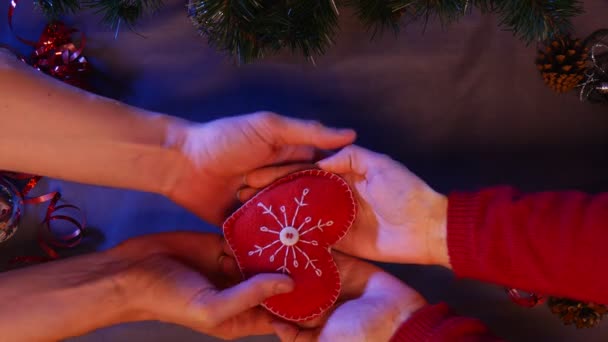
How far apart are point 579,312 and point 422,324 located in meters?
0.34

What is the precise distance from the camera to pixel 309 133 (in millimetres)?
872

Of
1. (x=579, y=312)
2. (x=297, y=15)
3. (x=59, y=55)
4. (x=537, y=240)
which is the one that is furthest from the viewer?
(x=59, y=55)

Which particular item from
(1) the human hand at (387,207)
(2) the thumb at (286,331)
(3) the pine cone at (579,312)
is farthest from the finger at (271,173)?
(3) the pine cone at (579,312)

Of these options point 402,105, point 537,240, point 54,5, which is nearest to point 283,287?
point 537,240

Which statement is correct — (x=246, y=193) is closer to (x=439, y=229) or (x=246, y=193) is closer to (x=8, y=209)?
(x=439, y=229)

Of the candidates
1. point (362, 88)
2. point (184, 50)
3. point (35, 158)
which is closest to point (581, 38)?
point (362, 88)

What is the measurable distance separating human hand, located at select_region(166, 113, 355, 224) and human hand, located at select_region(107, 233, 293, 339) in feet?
0.25

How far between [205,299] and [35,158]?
361 mm

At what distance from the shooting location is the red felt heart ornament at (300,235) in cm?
90

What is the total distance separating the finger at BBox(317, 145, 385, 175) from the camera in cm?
91

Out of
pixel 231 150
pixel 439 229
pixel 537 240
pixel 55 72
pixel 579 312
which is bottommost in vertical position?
pixel 579 312

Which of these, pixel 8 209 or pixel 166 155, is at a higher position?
pixel 8 209

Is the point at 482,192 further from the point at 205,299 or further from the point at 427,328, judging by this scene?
the point at 205,299

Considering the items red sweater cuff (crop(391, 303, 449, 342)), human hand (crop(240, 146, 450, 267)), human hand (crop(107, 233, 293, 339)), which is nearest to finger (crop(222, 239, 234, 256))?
human hand (crop(107, 233, 293, 339))
